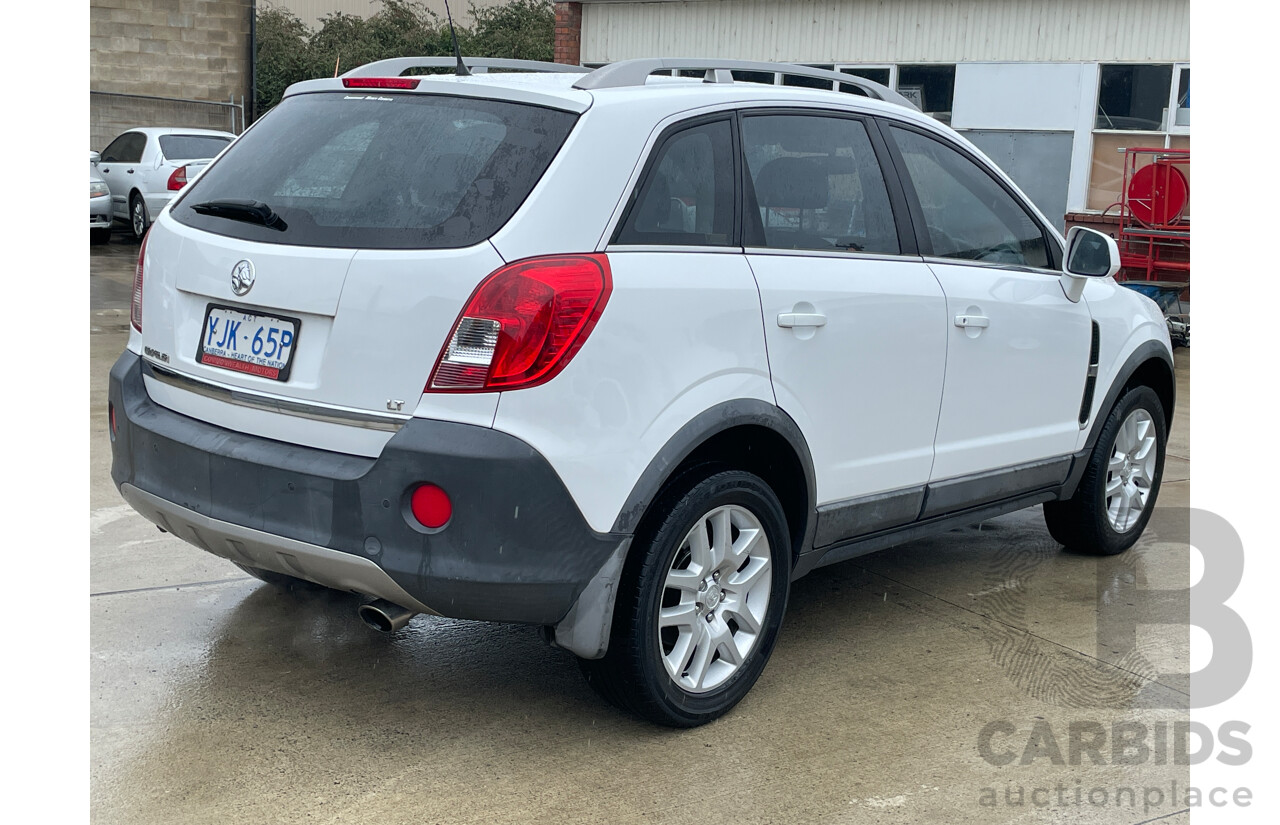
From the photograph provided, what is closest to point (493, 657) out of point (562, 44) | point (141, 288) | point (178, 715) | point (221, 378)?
point (178, 715)

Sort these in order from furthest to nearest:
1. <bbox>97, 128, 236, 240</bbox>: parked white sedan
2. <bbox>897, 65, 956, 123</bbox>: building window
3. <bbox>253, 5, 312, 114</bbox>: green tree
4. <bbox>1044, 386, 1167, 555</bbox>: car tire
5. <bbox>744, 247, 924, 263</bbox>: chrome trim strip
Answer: <bbox>253, 5, 312, 114</bbox>: green tree, <bbox>97, 128, 236, 240</bbox>: parked white sedan, <bbox>897, 65, 956, 123</bbox>: building window, <bbox>1044, 386, 1167, 555</bbox>: car tire, <bbox>744, 247, 924, 263</bbox>: chrome trim strip

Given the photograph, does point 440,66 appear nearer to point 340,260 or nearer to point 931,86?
point 340,260

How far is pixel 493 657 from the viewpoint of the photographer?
13.4ft

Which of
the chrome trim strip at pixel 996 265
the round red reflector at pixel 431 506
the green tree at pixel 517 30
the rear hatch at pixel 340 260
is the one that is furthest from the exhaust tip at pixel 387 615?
the green tree at pixel 517 30

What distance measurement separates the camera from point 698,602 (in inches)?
140

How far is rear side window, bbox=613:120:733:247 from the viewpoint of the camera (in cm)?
336

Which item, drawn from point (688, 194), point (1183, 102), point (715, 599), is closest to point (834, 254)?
point (688, 194)

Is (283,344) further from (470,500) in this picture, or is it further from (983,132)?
(983,132)

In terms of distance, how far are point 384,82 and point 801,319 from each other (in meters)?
1.35

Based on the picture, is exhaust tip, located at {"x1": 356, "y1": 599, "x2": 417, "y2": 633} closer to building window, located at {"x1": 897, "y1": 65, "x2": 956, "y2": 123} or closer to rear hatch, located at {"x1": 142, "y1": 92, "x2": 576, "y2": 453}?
rear hatch, located at {"x1": 142, "y1": 92, "x2": 576, "y2": 453}

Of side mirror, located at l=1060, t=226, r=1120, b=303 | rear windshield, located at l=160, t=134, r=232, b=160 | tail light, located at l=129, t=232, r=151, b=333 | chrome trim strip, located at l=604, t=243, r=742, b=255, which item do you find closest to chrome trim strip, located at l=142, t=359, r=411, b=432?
tail light, located at l=129, t=232, r=151, b=333

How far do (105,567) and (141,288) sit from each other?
1457mm

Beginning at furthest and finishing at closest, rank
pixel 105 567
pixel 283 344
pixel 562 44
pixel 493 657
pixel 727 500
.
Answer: pixel 562 44 < pixel 105 567 < pixel 493 657 < pixel 727 500 < pixel 283 344

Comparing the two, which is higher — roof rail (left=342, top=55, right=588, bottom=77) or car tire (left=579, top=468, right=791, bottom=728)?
roof rail (left=342, top=55, right=588, bottom=77)
